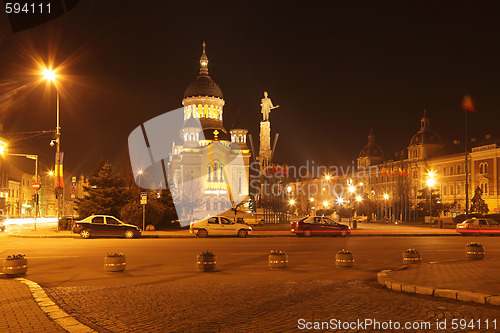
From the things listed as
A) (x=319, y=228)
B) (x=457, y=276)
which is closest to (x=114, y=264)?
(x=457, y=276)

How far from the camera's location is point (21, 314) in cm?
801

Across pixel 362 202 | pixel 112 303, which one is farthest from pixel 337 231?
pixel 362 202

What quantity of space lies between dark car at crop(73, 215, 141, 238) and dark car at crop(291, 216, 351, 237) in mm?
10624

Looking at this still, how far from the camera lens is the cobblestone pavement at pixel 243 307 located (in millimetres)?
7414

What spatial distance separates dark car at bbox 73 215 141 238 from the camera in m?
28.6

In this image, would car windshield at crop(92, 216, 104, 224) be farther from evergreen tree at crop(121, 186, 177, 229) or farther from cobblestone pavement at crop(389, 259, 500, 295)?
cobblestone pavement at crop(389, 259, 500, 295)

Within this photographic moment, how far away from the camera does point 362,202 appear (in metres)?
78.6

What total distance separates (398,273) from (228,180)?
92751mm

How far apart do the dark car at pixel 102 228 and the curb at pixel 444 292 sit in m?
20.7

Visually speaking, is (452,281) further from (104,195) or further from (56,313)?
(104,195)

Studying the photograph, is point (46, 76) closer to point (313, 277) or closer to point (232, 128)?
point (313, 277)

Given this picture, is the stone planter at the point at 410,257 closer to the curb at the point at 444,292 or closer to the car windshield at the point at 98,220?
the curb at the point at 444,292

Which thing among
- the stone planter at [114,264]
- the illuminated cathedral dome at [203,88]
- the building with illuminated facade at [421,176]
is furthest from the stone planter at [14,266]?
the illuminated cathedral dome at [203,88]

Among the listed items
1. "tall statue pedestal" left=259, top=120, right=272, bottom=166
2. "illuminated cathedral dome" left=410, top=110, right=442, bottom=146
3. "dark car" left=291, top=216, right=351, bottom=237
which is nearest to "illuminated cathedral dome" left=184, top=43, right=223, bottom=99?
"tall statue pedestal" left=259, top=120, right=272, bottom=166
